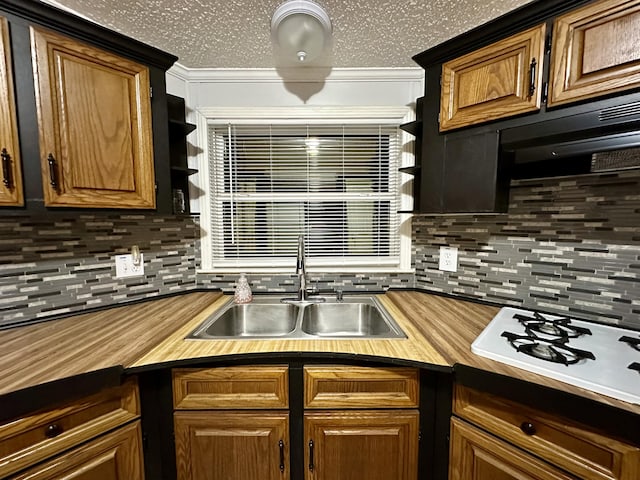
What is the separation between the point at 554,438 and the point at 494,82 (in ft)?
4.01

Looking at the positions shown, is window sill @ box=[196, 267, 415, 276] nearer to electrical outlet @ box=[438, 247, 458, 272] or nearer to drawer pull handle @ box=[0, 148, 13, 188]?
electrical outlet @ box=[438, 247, 458, 272]

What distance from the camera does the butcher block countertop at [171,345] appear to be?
81 centimetres

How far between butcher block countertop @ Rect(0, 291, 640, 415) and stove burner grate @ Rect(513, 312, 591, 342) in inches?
6.0

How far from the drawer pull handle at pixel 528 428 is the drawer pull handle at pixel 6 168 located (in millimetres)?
1811

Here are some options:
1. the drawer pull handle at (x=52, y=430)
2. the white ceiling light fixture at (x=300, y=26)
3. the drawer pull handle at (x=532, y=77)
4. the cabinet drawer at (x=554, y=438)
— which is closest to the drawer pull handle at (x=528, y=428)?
the cabinet drawer at (x=554, y=438)

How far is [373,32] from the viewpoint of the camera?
1.23 meters

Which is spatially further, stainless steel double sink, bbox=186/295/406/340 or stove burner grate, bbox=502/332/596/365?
stainless steel double sink, bbox=186/295/406/340

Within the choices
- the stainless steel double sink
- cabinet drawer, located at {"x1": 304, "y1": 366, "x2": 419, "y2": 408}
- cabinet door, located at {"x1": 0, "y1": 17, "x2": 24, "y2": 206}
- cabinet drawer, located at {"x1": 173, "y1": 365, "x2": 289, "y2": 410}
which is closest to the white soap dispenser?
the stainless steel double sink

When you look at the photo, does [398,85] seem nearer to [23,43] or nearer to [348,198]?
[348,198]

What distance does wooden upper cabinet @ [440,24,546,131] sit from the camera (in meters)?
0.96

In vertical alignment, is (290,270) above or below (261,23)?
below

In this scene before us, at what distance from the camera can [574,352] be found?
835mm

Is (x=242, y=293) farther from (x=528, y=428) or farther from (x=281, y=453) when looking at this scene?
(x=528, y=428)

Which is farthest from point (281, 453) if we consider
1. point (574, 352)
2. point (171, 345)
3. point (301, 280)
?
point (574, 352)
